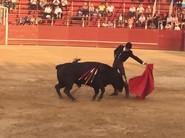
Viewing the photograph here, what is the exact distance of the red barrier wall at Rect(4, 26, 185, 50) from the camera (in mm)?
25656

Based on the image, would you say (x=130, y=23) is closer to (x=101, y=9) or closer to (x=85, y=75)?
(x=101, y=9)

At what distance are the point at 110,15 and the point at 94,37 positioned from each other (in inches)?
82.8

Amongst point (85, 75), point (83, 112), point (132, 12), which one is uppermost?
point (132, 12)

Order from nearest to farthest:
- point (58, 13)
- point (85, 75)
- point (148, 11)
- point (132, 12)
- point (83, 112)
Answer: point (83, 112), point (85, 75), point (58, 13), point (132, 12), point (148, 11)

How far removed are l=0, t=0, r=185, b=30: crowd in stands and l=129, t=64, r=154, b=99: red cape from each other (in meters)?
16.1

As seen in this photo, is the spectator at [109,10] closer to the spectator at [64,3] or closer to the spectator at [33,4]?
the spectator at [64,3]

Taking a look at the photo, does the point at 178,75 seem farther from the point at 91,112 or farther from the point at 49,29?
the point at 49,29

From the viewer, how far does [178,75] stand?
14078 millimetres

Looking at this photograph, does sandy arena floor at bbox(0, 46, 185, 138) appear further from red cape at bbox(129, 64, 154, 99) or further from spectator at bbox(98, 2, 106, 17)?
spectator at bbox(98, 2, 106, 17)

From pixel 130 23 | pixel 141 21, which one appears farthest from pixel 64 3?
pixel 141 21

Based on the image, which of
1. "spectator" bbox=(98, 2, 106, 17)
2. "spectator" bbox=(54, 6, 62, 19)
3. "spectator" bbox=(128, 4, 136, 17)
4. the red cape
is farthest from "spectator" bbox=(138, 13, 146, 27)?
the red cape

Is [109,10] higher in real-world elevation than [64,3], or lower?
lower

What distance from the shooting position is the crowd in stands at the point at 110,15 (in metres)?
26.2

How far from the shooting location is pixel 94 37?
85.5 feet
